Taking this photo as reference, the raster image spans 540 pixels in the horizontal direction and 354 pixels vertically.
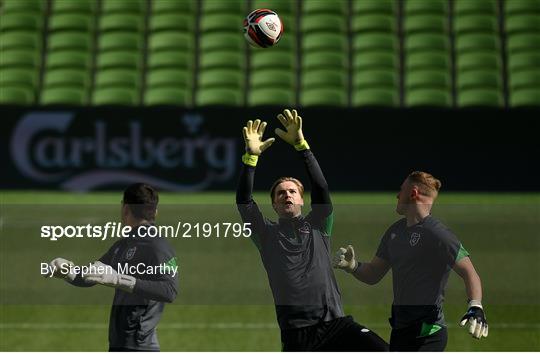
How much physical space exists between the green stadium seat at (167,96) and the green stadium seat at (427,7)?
17.6 ft

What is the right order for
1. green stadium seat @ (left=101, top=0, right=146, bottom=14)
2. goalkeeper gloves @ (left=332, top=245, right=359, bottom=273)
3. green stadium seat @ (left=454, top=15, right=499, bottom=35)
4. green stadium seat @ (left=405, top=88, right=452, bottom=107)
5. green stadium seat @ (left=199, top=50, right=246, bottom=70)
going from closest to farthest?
goalkeeper gloves @ (left=332, top=245, right=359, bottom=273)
green stadium seat @ (left=405, top=88, right=452, bottom=107)
green stadium seat @ (left=199, top=50, right=246, bottom=70)
green stadium seat @ (left=454, top=15, right=499, bottom=35)
green stadium seat @ (left=101, top=0, right=146, bottom=14)

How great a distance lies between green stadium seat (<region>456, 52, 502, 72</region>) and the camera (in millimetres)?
21688

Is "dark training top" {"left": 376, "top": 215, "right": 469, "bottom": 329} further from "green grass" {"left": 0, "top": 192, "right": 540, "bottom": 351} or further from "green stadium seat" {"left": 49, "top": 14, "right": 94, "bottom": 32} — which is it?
"green stadium seat" {"left": 49, "top": 14, "right": 94, "bottom": 32}

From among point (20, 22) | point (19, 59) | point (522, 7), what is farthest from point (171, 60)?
point (522, 7)

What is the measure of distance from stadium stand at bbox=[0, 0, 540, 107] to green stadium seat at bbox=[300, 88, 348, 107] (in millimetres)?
27

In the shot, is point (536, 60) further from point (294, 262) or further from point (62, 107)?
point (294, 262)

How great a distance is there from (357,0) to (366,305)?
11340mm

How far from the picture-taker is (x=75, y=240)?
1549 centimetres

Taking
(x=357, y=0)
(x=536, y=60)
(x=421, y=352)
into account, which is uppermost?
(x=357, y=0)

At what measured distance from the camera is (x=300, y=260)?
7.60 meters

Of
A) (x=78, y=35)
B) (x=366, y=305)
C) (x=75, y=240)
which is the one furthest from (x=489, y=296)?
(x=78, y=35)

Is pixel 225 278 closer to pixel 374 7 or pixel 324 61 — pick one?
pixel 324 61

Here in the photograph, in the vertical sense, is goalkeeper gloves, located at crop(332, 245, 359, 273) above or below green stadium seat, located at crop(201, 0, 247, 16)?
below

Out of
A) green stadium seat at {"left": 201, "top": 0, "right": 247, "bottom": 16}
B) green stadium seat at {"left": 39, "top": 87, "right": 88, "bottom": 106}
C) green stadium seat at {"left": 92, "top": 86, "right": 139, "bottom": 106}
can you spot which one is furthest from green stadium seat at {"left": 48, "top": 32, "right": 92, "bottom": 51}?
green stadium seat at {"left": 201, "top": 0, "right": 247, "bottom": 16}
